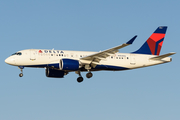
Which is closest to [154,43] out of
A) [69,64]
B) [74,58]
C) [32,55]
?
[74,58]

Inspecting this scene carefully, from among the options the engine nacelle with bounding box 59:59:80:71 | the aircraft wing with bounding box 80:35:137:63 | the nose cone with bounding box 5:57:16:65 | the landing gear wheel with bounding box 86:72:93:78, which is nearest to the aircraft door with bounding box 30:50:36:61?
the nose cone with bounding box 5:57:16:65

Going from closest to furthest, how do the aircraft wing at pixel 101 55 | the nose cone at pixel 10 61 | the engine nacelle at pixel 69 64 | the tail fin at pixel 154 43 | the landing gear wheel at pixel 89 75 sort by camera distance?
1. the aircraft wing at pixel 101 55
2. the engine nacelle at pixel 69 64
3. the nose cone at pixel 10 61
4. the landing gear wheel at pixel 89 75
5. the tail fin at pixel 154 43

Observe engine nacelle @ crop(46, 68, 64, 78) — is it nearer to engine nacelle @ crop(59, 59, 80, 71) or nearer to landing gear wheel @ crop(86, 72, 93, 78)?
landing gear wheel @ crop(86, 72, 93, 78)

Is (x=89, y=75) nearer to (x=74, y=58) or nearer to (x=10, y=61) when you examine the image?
(x=74, y=58)

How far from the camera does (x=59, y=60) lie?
48812mm

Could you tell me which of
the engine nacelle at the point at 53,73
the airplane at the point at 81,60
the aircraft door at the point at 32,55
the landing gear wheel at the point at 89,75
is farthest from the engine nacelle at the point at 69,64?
the engine nacelle at the point at 53,73

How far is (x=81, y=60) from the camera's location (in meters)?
49.0

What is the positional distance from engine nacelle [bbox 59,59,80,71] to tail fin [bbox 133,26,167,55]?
1165 cm

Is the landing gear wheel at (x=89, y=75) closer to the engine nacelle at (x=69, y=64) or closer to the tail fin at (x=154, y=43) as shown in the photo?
the engine nacelle at (x=69, y=64)

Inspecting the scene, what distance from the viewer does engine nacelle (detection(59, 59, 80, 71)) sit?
155 feet

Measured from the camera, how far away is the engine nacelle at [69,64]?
4734 centimetres

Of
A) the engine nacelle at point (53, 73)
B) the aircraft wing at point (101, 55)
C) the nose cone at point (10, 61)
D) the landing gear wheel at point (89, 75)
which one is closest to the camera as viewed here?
the aircraft wing at point (101, 55)

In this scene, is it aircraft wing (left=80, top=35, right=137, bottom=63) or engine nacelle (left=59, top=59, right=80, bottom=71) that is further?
engine nacelle (left=59, top=59, right=80, bottom=71)

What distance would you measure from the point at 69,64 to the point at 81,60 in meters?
2.19
